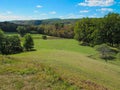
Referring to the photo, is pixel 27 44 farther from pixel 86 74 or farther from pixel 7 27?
pixel 7 27

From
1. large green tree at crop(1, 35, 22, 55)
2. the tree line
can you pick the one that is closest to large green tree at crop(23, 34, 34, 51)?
large green tree at crop(1, 35, 22, 55)

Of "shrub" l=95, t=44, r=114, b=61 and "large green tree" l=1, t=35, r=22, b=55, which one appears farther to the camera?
"large green tree" l=1, t=35, r=22, b=55

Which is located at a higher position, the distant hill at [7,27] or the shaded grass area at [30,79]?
the shaded grass area at [30,79]

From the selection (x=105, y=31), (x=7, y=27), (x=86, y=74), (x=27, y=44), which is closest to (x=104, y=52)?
(x=105, y=31)

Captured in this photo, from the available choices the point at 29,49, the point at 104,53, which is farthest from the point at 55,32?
the point at 104,53

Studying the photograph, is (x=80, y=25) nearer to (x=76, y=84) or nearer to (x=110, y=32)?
(x=110, y=32)

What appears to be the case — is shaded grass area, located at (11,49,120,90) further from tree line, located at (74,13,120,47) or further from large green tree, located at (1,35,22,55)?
tree line, located at (74,13,120,47)

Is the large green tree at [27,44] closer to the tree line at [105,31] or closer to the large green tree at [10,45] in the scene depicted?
the large green tree at [10,45]

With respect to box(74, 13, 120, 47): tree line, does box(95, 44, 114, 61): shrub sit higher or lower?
lower

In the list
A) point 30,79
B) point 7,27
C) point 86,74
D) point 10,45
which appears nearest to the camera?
point 30,79

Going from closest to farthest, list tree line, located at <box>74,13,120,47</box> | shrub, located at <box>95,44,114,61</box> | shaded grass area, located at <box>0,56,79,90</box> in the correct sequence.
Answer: shaded grass area, located at <box>0,56,79,90</box> → shrub, located at <box>95,44,114,61</box> → tree line, located at <box>74,13,120,47</box>

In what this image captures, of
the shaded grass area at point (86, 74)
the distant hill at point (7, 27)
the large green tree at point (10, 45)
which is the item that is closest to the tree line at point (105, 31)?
the large green tree at point (10, 45)
